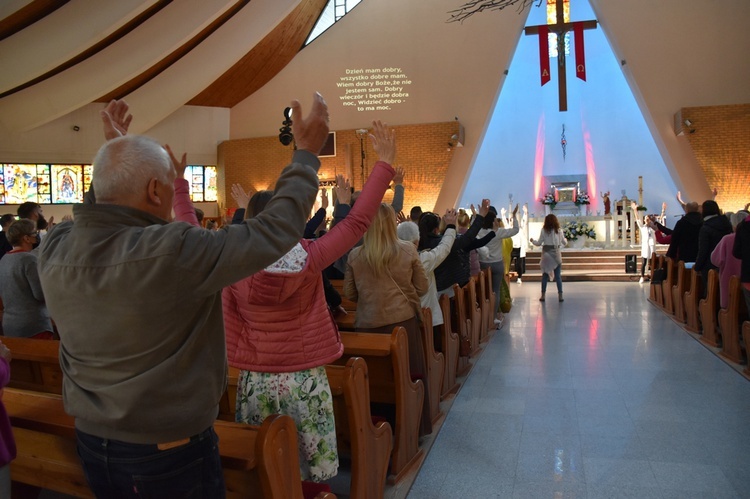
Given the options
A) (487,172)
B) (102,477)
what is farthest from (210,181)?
(102,477)

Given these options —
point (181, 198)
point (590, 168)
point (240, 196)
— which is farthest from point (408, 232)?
point (590, 168)

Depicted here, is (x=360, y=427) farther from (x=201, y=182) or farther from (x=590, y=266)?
(x=201, y=182)

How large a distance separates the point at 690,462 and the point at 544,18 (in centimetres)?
1647

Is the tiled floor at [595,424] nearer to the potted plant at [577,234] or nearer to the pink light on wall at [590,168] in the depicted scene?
the potted plant at [577,234]

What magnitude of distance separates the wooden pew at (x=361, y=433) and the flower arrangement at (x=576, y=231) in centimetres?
1296

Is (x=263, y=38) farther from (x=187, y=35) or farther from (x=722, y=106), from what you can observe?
(x=722, y=106)

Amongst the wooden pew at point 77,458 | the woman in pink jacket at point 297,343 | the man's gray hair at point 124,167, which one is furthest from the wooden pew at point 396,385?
the man's gray hair at point 124,167

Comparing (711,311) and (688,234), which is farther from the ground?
(688,234)

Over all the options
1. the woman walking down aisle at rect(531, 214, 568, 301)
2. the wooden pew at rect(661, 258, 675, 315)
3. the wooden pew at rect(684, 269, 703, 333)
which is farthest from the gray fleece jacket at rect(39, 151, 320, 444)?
the woman walking down aisle at rect(531, 214, 568, 301)

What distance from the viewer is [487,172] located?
18031 millimetres

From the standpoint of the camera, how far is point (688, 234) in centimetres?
727

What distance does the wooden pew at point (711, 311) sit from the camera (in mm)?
5746

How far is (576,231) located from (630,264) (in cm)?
284

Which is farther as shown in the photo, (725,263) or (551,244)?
(551,244)
